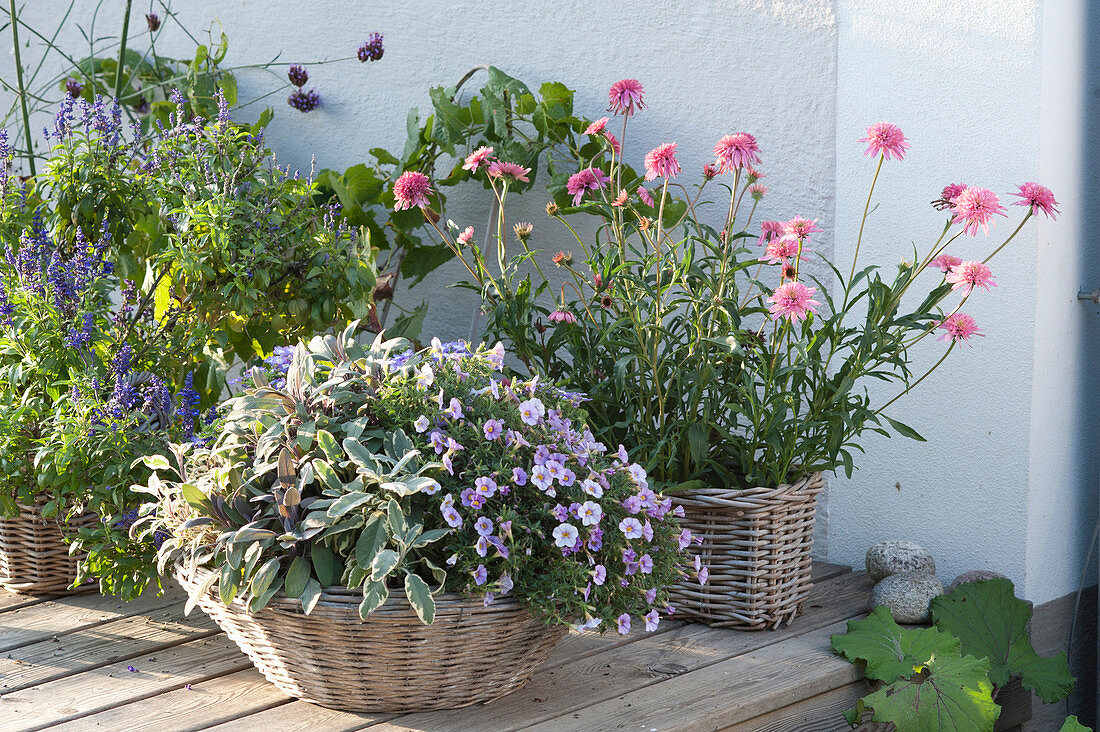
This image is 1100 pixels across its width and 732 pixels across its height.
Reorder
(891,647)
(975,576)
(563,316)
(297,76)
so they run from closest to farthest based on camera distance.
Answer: (891,647), (563,316), (975,576), (297,76)

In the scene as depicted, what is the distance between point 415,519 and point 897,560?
3.93 feet

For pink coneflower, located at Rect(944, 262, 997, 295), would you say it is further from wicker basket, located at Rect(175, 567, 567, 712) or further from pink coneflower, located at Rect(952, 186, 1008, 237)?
wicker basket, located at Rect(175, 567, 567, 712)

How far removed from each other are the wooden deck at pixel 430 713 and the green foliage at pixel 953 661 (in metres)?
0.07

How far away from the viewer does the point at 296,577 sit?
5.00ft

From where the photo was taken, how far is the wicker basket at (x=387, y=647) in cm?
153

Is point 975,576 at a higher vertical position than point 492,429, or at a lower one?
lower

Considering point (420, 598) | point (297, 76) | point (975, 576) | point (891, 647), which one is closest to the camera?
point (420, 598)

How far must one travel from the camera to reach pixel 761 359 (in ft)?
6.49

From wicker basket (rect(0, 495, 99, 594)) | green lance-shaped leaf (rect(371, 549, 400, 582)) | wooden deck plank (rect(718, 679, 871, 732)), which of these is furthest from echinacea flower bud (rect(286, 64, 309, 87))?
wooden deck plank (rect(718, 679, 871, 732))

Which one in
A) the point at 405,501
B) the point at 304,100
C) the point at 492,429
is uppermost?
the point at 304,100

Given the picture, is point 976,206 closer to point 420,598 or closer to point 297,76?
point 420,598

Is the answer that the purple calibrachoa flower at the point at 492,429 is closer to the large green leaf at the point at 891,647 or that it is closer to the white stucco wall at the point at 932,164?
the large green leaf at the point at 891,647

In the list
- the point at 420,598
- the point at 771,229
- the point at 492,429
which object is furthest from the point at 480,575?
the point at 771,229

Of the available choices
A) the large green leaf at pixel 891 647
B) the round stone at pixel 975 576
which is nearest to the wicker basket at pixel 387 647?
the large green leaf at pixel 891 647
